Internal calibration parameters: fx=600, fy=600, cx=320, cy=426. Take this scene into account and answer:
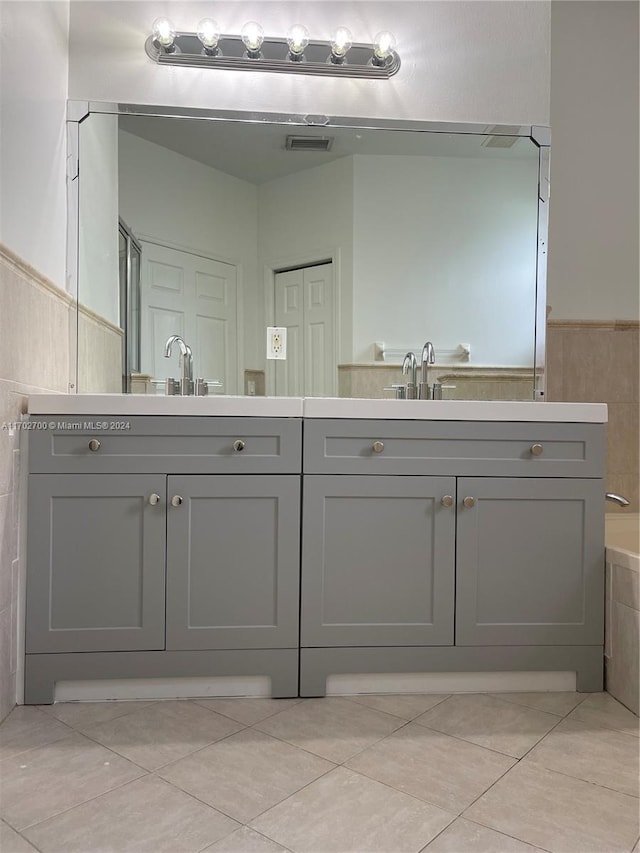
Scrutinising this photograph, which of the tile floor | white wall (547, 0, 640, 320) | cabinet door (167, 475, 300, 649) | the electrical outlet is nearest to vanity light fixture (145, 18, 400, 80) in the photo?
the electrical outlet

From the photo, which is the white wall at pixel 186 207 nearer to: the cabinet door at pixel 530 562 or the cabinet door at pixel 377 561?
the cabinet door at pixel 377 561

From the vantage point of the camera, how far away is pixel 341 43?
209cm

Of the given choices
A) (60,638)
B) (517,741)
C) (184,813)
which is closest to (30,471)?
(60,638)

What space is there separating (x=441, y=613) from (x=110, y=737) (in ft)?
3.08

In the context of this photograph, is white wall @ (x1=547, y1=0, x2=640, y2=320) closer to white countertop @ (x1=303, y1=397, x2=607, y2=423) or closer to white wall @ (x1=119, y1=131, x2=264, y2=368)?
white countertop @ (x1=303, y1=397, x2=607, y2=423)

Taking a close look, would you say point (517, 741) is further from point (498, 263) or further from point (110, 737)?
point (498, 263)

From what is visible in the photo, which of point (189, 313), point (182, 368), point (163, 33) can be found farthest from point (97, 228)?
point (163, 33)

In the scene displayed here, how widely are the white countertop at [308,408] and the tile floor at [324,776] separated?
2.66 feet

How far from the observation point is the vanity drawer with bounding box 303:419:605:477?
1.73 metres

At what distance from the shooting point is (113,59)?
2.07 meters

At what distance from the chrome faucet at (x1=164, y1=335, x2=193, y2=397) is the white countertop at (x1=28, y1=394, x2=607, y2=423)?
0.33 metres

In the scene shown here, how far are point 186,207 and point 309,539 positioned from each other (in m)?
1.23

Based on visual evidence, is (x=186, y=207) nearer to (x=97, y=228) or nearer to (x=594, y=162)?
(x=97, y=228)

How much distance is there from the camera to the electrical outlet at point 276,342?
2.10m
